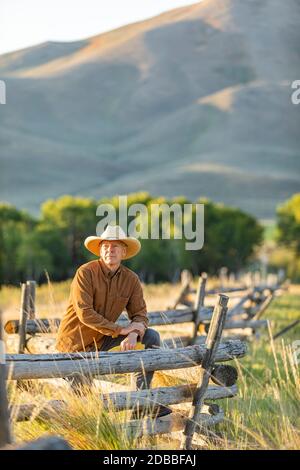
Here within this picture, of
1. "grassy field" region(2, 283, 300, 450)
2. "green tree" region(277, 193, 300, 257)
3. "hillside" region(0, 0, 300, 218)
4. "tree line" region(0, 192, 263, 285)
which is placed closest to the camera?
"grassy field" region(2, 283, 300, 450)

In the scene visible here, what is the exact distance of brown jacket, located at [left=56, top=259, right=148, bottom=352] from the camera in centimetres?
662

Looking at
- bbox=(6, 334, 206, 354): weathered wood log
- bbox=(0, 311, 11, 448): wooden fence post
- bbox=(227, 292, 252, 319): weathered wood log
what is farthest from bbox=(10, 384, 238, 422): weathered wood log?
bbox=(227, 292, 252, 319): weathered wood log

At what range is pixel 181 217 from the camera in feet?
127

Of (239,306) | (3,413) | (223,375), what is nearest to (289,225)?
(239,306)

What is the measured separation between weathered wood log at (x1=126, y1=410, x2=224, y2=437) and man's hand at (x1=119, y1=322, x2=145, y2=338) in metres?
0.69

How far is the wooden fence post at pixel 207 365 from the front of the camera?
618cm

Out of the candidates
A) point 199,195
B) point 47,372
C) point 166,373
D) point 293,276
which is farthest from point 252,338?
point 199,195

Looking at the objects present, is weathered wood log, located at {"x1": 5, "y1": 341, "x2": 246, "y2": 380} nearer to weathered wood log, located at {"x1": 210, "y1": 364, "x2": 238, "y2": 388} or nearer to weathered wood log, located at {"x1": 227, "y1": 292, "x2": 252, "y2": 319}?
weathered wood log, located at {"x1": 210, "y1": 364, "x2": 238, "y2": 388}

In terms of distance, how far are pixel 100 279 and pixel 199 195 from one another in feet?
374

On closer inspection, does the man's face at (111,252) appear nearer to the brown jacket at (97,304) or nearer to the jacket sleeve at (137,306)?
the brown jacket at (97,304)

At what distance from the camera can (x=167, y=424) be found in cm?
635

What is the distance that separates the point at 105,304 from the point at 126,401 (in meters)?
0.90

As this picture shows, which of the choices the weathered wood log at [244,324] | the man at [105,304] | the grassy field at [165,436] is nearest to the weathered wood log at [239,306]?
the weathered wood log at [244,324]
